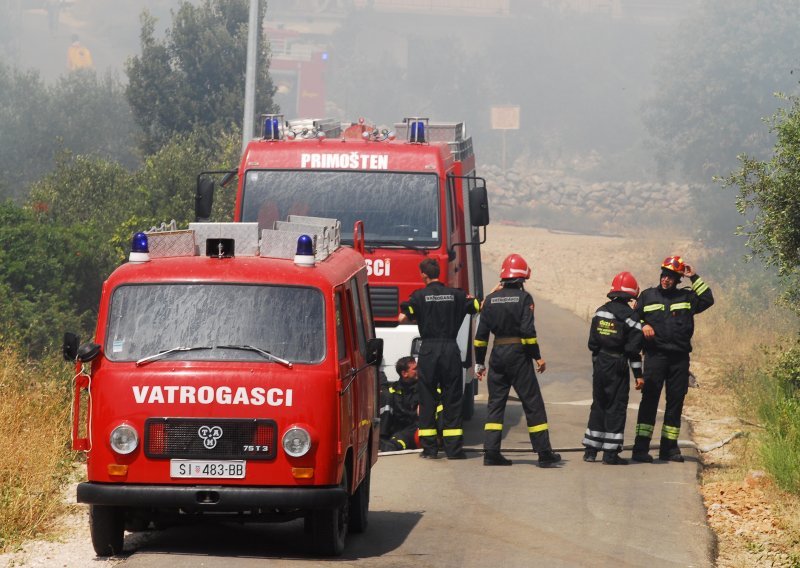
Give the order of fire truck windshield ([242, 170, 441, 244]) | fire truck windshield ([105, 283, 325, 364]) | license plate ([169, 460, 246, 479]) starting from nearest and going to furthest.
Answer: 1. license plate ([169, 460, 246, 479])
2. fire truck windshield ([105, 283, 325, 364])
3. fire truck windshield ([242, 170, 441, 244])

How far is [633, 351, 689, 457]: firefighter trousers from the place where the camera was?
1312cm

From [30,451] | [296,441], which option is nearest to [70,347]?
[296,441]

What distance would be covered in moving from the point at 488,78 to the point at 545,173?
91.7ft

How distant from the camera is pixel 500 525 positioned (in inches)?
389

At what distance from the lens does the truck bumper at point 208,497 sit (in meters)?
7.97

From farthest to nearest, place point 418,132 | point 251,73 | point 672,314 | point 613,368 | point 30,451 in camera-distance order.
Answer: point 251,73, point 418,132, point 672,314, point 613,368, point 30,451

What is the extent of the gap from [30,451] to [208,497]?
3210 mm

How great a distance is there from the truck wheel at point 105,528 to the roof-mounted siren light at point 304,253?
190cm

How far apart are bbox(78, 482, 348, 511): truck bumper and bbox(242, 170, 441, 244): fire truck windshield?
21.2 ft

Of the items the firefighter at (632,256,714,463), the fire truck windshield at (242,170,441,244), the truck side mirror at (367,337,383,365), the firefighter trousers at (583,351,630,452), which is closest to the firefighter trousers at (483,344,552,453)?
the firefighter trousers at (583,351,630,452)

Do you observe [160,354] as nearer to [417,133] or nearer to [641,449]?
[641,449]

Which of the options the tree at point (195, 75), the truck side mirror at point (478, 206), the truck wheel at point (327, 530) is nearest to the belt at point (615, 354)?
the truck side mirror at point (478, 206)

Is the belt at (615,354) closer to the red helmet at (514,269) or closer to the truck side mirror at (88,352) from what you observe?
the red helmet at (514,269)

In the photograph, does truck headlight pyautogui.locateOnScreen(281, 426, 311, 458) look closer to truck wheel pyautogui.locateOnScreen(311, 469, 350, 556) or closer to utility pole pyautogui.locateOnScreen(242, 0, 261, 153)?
truck wheel pyautogui.locateOnScreen(311, 469, 350, 556)
